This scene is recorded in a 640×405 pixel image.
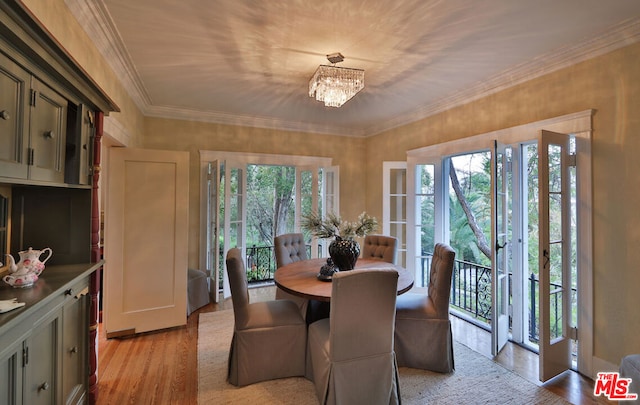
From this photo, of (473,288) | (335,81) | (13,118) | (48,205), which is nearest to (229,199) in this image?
(335,81)

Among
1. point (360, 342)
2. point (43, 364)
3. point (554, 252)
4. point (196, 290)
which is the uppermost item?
point (554, 252)

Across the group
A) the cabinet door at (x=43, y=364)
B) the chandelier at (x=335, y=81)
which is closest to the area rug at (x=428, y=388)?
the cabinet door at (x=43, y=364)

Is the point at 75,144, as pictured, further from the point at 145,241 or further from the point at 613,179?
the point at 613,179

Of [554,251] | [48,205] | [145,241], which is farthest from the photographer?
[145,241]

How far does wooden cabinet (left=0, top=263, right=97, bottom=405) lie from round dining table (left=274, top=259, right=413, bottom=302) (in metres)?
1.28

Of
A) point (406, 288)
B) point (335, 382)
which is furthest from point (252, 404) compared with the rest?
point (406, 288)

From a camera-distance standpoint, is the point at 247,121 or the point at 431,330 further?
the point at 247,121

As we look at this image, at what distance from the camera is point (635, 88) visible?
2.18 m

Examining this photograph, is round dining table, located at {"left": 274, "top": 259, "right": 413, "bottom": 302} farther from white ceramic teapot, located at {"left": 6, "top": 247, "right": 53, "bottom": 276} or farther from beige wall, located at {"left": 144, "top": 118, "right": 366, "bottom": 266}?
beige wall, located at {"left": 144, "top": 118, "right": 366, "bottom": 266}

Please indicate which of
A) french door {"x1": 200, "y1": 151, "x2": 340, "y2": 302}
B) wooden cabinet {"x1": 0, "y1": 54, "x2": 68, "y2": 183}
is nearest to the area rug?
french door {"x1": 200, "y1": 151, "x2": 340, "y2": 302}

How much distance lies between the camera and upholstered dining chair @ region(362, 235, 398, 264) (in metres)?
3.43

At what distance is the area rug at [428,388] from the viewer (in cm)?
216

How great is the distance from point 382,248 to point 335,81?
1904 millimetres

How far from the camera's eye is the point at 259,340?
7.65 feet
